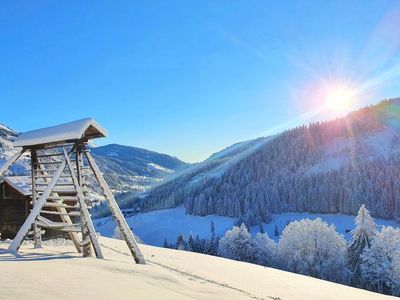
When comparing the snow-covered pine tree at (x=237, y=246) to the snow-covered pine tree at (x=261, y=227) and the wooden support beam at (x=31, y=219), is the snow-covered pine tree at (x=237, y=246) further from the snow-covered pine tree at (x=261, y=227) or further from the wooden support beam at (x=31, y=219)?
the wooden support beam at (x=31, y=219)

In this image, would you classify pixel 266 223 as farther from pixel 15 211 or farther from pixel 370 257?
pixel 15 211

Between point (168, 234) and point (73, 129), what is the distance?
420ft

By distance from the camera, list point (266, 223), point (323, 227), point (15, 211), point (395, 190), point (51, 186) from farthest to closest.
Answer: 1. point (266, 223)
2. point (395, 190)
3. point (323, 227)
4. point (15, 211)
5. point (51, 186)

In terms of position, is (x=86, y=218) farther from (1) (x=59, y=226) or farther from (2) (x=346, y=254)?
(2) (x=346, y=254)

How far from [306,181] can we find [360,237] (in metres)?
91.3

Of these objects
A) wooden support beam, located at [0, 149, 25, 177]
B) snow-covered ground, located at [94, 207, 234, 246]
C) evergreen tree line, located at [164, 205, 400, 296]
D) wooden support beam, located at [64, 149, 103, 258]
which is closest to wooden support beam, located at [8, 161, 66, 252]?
wooden support beam, located at [64, 149, 103, 258]

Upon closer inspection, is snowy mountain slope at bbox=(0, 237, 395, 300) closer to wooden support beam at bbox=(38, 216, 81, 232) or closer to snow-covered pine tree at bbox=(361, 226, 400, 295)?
wooden support beam at bbox=(38, 216, 81, 232)

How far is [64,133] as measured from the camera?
12742 mm

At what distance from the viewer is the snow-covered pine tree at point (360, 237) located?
54.3 meters

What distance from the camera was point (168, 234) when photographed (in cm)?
13688

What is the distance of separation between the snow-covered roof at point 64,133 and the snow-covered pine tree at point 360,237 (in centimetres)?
4866

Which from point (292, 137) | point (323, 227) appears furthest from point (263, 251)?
point (292, 137)

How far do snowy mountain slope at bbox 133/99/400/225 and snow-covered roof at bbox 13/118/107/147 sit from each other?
12104cm

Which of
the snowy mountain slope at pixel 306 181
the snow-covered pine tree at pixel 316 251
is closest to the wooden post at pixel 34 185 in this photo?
the snow-covered pine tree at pixel 316 251
